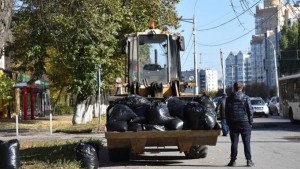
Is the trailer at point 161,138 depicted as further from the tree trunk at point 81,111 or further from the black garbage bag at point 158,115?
the tree trunk at point 81,111

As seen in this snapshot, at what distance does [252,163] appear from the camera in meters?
11.2

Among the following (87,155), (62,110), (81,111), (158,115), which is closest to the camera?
(87,155)

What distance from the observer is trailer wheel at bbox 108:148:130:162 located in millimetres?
12539

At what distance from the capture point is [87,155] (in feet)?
36.1

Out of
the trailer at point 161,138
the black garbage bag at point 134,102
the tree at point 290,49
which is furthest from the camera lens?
the tree at point 290,49

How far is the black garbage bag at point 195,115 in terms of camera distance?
37.0 ft

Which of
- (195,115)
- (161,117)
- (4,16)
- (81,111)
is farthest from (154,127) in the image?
(81,111)

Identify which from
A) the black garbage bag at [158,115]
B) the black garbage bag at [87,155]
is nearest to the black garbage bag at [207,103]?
the black garbage bag at [158,115]

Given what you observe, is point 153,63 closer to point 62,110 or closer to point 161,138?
point 161,138

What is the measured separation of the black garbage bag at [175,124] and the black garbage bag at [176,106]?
21 cm

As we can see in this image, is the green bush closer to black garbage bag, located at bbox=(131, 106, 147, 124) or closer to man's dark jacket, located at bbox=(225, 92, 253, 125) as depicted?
black garbage bag, located at bbox=(131, 106, 147, 124)

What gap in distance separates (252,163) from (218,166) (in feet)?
2.44

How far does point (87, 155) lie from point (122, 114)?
1.23 m

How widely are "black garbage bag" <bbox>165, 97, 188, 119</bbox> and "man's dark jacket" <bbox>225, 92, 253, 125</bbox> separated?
1.03 m
